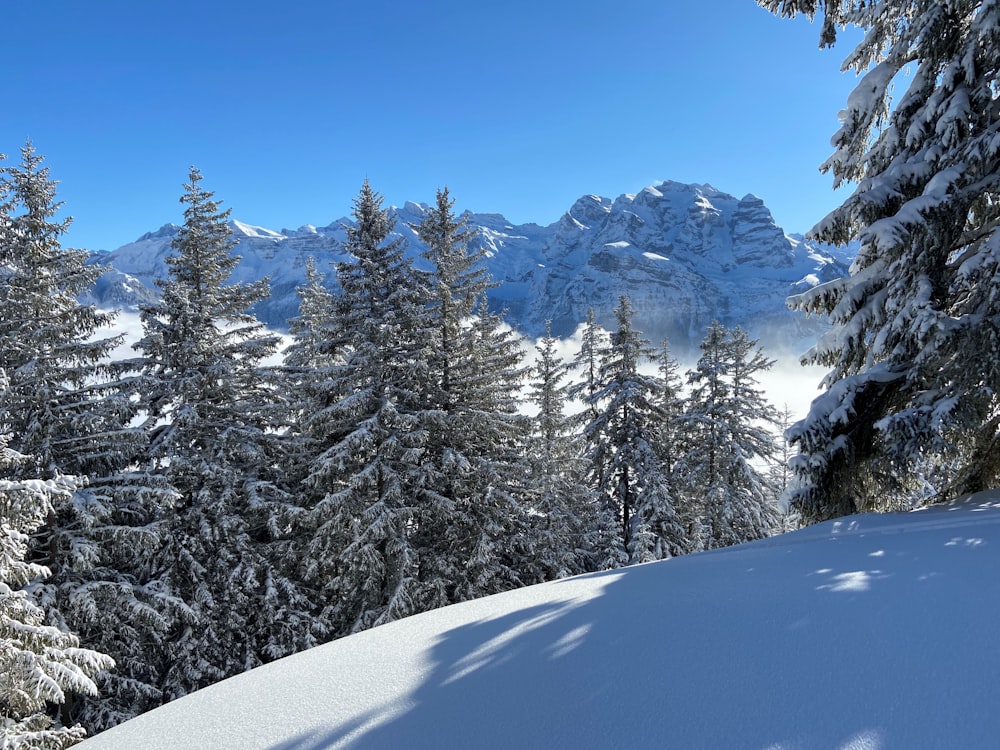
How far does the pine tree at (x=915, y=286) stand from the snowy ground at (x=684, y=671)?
1.38 metres

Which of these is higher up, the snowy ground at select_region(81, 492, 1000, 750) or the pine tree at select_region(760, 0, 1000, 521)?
the pine tree at select_region(760, 0, 1000, 521)

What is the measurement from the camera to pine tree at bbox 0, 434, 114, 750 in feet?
21.0

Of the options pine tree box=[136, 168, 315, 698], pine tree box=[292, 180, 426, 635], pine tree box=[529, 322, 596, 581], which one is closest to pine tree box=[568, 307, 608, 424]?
pine tree box=[529, 322, 596, 581]

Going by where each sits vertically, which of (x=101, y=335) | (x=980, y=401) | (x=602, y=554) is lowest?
(x=602, y=554)

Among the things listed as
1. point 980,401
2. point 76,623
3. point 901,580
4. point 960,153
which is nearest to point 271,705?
point 901,580

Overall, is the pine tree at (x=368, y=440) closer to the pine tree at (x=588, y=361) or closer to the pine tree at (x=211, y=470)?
the pine tree at (x=211, y=470)

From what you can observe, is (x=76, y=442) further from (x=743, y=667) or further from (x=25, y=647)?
(x=743, y=667)

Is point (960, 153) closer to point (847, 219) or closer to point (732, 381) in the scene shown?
point (847, 219)

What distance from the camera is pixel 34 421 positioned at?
396 inches

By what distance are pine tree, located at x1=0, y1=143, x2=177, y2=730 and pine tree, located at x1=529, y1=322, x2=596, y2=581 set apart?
9.96 m

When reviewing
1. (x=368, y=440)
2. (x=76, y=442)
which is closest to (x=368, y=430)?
(x=368, y=440)

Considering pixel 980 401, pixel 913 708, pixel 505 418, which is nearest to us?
pixel 913 708

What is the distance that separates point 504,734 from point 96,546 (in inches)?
432

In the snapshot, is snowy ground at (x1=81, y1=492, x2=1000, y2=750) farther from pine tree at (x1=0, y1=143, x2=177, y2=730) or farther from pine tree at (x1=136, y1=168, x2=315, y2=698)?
pine tree at (x1=136, y1=168, x2=315, y2=698)
